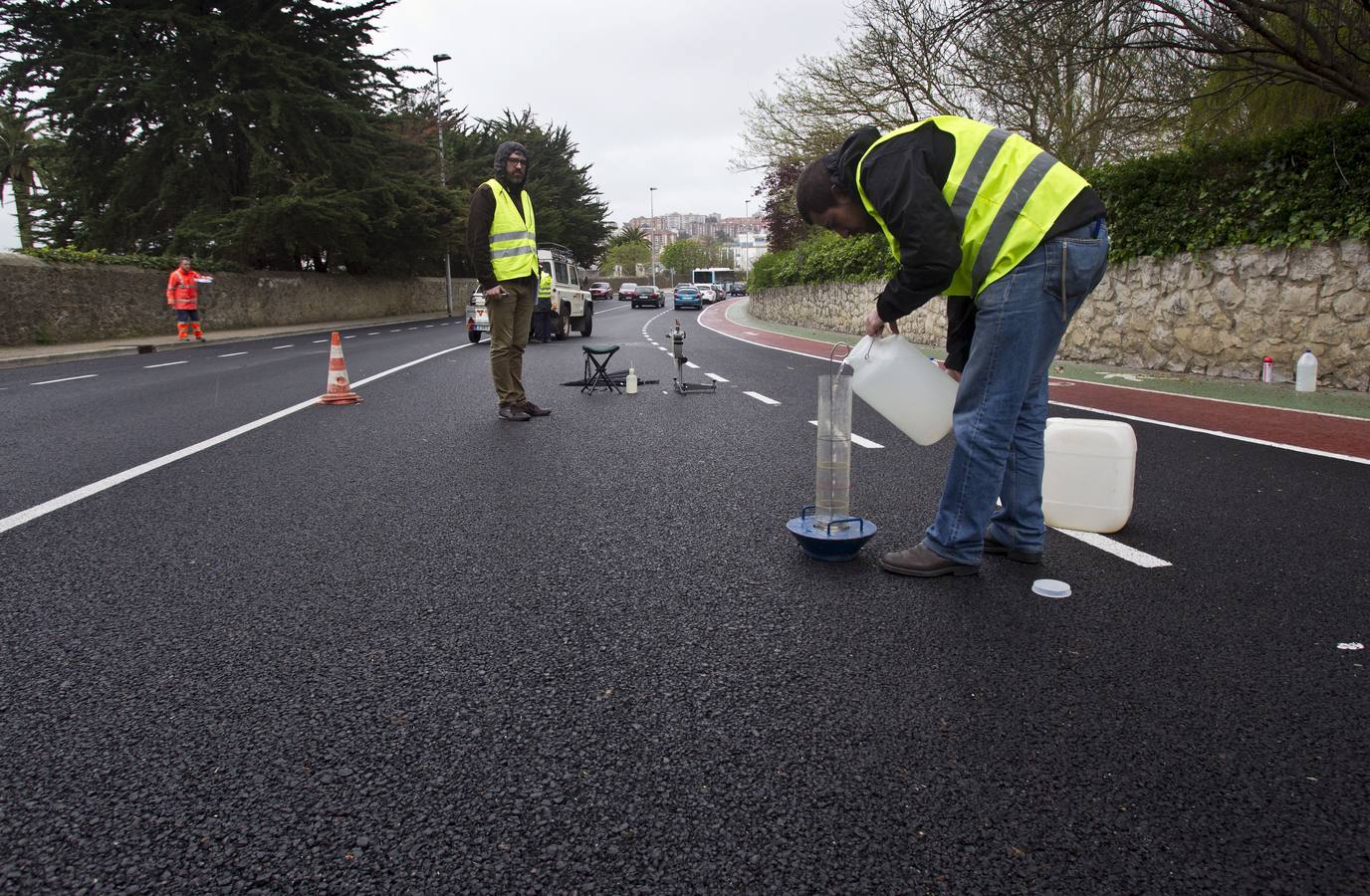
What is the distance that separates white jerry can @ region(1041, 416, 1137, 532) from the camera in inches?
157

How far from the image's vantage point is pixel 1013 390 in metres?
3.21

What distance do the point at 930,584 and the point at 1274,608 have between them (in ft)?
3.74

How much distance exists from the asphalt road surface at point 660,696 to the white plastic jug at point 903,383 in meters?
0.63

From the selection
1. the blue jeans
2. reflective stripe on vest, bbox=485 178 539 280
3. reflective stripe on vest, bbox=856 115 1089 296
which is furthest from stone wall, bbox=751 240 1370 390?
reflective stripe on vest, bbox=485 178 539 280

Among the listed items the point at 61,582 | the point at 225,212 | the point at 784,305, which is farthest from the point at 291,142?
the point at 61,582

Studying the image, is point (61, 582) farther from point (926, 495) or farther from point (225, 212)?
point (225, 212)

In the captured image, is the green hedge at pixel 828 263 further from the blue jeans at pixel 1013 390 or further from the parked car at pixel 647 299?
the parked car at pixel 647 299

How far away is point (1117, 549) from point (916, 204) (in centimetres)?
187

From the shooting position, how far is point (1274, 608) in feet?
10.00

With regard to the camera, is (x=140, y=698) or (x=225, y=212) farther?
(x=225, y=212)

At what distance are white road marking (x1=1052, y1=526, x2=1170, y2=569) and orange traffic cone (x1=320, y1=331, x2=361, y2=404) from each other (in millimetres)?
7200

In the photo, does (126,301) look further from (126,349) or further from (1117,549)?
(1117,549)

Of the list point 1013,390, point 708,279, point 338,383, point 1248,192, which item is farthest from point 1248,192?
point 708,279

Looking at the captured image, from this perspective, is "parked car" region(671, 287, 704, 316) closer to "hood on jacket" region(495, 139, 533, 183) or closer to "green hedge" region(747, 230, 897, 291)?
"green hedge" region(747, 230, 897, 291)
